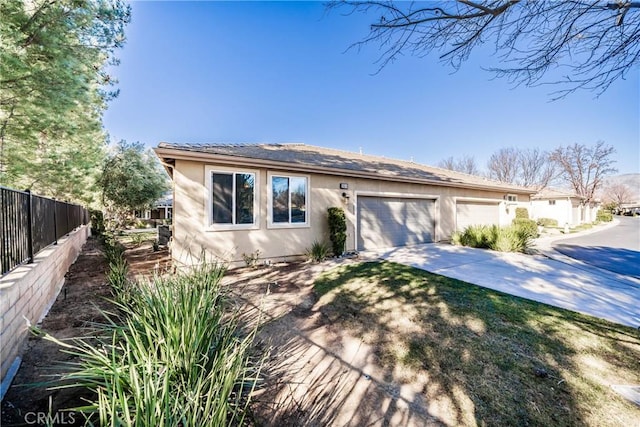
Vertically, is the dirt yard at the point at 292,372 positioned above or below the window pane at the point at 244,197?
below

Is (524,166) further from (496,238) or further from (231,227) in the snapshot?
(231,227)

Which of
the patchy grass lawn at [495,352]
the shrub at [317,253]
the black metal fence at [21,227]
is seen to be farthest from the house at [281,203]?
the patchy grass lawn at [495,352]

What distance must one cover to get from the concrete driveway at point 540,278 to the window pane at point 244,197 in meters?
4.35

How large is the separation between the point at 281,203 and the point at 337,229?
2149 mm

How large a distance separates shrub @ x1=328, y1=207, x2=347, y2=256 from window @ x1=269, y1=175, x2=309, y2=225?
91 cm

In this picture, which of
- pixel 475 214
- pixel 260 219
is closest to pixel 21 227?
pixel 260 219

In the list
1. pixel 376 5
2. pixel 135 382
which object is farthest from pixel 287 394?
pixel 376 5

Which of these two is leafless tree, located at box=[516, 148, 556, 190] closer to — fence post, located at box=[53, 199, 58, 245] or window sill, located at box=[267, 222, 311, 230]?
window sill, located at box=[267, 222, 311, 230]

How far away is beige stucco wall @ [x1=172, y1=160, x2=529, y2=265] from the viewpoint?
287 inches

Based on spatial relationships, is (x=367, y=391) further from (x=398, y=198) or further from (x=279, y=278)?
(x=398, y=198)

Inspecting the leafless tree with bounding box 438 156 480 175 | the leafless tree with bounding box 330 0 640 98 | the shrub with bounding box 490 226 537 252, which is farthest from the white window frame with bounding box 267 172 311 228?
the leafless tree with bounding box 438 156 480 175

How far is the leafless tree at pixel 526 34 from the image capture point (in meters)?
3.20

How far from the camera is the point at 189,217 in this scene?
7.35 m

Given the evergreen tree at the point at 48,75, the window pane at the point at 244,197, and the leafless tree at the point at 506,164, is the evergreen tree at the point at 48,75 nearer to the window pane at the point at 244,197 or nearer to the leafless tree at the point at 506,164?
the window pane at the point at 244,197
